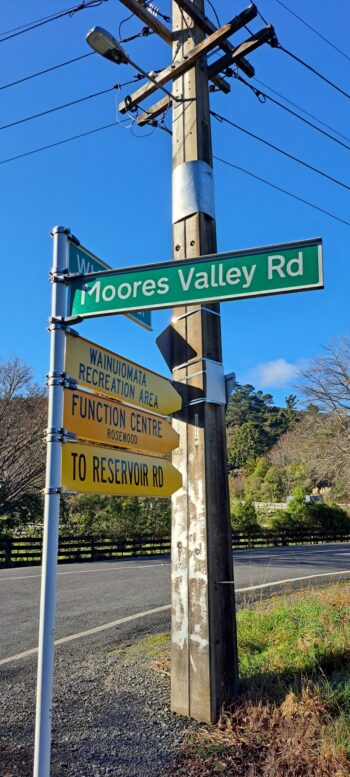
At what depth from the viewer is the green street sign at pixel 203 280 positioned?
9.41 ft

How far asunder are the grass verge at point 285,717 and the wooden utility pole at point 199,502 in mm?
253

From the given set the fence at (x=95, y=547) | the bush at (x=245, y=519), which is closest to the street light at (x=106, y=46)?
the fence at (x=95, y=547)

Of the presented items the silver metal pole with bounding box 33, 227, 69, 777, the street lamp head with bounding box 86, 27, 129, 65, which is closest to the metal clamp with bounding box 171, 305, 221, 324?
the silver metal pole with bounding box 33, 227, 69, 777

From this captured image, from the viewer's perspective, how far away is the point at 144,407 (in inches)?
138

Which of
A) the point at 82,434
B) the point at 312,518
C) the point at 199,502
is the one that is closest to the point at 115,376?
the point at 82,434

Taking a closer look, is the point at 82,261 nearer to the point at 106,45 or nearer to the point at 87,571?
the point at 106,45

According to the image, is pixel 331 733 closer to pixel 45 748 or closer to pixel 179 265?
pixel 45 748

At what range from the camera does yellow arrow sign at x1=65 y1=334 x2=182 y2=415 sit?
2842 millimetres

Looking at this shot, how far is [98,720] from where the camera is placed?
154 inches

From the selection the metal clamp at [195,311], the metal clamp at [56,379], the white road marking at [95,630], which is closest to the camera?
the metal clamp at [56,379]

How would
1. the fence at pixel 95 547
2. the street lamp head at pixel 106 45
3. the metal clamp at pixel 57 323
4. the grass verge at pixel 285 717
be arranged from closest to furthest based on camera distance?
the metal clamp at pixel 57 323
the grass verge at pixel 285 717
the street lamp head at pixel 106 45
the fence at pixel 95 547

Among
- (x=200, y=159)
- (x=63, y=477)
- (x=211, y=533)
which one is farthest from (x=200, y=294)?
(x=200, y=159)

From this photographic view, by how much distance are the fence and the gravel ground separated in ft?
44.0

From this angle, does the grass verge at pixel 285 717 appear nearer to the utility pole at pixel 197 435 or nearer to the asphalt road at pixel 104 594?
the utility pole at pixel 197 435
